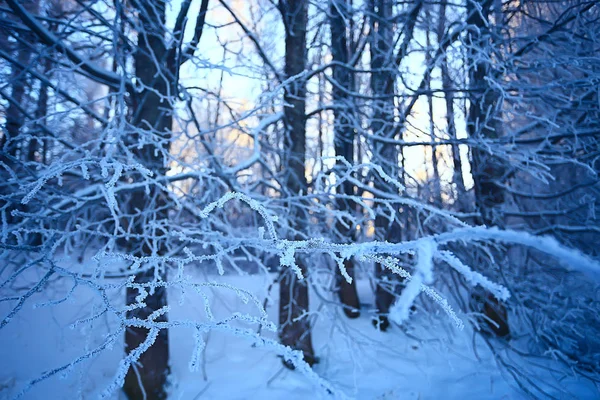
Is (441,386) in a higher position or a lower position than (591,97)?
lower

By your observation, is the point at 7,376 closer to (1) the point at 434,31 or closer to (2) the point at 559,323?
(2) the point at 559,323

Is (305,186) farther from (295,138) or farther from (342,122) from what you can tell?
(342,122)

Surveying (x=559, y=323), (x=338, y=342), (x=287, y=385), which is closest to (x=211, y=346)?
(x=287, y=385)

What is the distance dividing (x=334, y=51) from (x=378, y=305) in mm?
4337

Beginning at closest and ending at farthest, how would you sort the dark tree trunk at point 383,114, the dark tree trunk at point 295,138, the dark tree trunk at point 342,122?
the dark tree trunk at point 383,114, the dark tree trunk at point 295,138, the dark tree trunk at point 342,122

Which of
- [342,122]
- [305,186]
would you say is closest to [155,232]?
[305,186]

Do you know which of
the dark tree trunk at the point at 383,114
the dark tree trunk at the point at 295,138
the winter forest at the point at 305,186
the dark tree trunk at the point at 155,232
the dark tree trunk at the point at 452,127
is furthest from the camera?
the dark tree trunk at the point at 295,138

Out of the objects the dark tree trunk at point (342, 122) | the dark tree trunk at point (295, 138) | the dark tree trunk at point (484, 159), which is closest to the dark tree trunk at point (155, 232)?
the dark tree trunk at point (295, 138)

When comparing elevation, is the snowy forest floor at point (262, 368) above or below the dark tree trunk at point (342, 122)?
below

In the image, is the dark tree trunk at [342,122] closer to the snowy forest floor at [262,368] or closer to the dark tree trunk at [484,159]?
the snowy forest floor at [262,368]

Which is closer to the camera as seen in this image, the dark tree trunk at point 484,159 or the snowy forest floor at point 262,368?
the snowy forest floor at point 262,368

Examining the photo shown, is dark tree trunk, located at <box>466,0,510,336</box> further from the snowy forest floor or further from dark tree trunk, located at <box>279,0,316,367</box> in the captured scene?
dark tree trunk, located at <box>279,0,316,367</box>

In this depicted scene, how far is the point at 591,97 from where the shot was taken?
4.15 meters

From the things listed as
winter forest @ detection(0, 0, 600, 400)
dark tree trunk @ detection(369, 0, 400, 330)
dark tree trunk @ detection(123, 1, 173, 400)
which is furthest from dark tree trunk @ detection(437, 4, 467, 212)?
dark tree trunk @ detection(123, 1, 173, 400)
